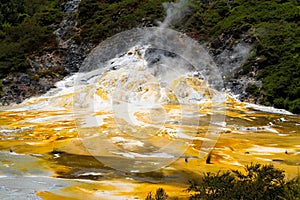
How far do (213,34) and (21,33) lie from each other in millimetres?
17699

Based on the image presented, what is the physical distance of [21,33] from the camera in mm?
39094

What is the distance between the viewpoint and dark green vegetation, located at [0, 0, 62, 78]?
33.9 m

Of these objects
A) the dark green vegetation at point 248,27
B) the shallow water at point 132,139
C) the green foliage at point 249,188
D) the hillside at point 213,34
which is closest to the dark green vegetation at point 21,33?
the hillside at point 213,34

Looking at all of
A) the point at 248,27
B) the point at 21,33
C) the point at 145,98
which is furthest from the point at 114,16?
the point at 145,98

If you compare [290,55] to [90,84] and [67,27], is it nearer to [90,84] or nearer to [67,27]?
[90,84]

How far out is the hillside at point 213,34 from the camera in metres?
→ 25.5

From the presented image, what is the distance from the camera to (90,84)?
26.9 m

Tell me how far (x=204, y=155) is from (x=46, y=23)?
3305 centimetres

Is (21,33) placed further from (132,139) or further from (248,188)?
(248,188)

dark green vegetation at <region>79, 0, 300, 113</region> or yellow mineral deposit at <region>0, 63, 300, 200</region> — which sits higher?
dark green vegetation at <region>79, 0, 300, 113</region>

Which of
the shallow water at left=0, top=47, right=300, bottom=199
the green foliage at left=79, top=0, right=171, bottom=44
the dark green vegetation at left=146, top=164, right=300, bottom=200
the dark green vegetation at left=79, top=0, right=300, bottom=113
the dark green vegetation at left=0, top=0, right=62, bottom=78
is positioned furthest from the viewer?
the green foliage at left=79, top=0, right=171, bottom=44

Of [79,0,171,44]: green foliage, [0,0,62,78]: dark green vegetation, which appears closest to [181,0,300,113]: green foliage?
[79,0,171,44]: green foliage

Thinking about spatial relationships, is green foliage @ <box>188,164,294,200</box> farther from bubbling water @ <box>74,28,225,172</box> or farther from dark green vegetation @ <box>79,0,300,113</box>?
dark green vegetation @ <box>79,0,300,113</box>

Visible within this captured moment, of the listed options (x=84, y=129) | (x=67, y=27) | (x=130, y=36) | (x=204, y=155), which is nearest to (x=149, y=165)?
(x=204, y=155)
